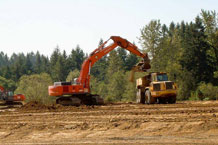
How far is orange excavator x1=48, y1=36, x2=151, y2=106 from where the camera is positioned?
2795cm

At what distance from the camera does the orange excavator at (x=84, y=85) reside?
2795 centimetres

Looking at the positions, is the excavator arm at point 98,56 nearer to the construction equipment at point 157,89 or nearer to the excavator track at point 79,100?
the excavator track at point 79,100

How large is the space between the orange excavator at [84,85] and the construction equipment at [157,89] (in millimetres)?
1299

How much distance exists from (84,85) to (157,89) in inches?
238

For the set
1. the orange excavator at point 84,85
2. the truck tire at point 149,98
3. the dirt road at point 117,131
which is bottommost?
the dirt road at point 117,131

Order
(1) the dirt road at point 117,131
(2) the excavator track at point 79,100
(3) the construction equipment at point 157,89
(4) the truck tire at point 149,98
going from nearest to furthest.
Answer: (1) the dirt road at point 117,131 → (3) the construction equipment at point 157,89 → (4) the truck tire at point 149,98 → (2) the excavator track at point 79,100

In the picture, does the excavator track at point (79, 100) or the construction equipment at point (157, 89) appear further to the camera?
the excavator track at point (79, 100)

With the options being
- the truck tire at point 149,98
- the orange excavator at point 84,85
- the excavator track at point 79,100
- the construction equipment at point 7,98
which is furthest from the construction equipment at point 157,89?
the construction equipment at point 7,98

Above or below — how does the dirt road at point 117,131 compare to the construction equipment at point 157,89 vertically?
below

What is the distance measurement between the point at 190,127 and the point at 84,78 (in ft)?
53.7

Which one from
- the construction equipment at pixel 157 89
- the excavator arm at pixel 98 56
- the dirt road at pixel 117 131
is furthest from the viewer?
the excavator arm at pixel 98 56

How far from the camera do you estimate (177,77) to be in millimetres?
54188

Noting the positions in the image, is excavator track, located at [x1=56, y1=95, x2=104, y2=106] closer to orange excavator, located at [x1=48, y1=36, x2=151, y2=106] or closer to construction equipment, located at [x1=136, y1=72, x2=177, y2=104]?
orange excavator, located at [x1=48, y1=36, x2=151, y2=106]

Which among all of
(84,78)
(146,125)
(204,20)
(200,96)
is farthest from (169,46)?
(146,125)
